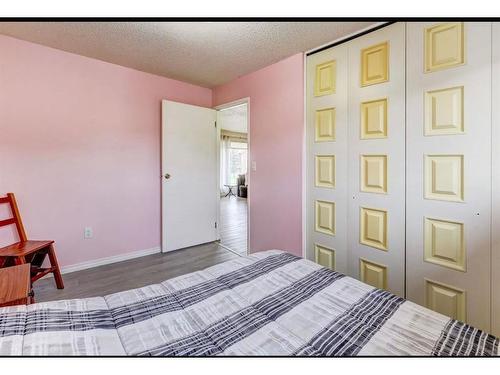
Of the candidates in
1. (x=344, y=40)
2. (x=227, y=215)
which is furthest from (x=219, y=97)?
(x=227, y=215)

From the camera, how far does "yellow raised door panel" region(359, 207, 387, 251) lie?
1897 millimetres

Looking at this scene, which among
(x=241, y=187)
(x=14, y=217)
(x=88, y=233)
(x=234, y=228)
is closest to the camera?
(x=14, y=217)

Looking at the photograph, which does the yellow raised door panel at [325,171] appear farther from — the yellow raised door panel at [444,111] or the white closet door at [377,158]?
the yellow raised door panel at [444,111]

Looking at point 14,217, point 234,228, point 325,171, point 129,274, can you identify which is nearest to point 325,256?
point 325,171

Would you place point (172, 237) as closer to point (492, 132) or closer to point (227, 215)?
point (227, 215)

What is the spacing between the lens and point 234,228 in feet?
14.2

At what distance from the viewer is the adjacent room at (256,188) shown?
855mm

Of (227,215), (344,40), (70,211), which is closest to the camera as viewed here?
(344,40)

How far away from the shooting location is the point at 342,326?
0.85m

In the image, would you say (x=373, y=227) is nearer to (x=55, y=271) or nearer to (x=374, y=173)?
(x=374, y=173)

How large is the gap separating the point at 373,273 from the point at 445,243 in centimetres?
56

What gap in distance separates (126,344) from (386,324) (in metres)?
0.82

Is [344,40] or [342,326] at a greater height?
[344,40]
